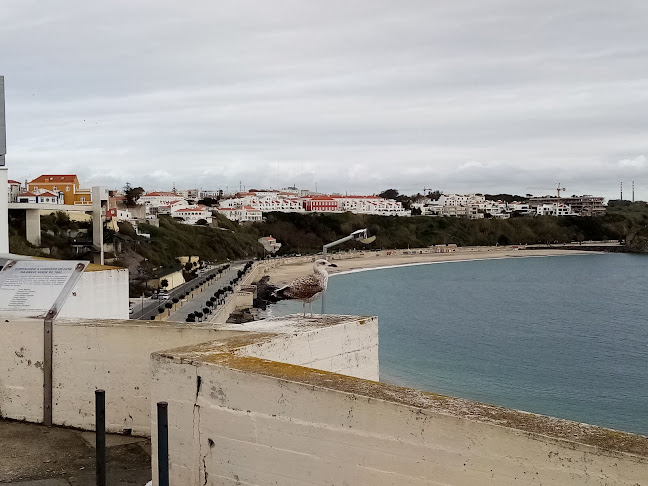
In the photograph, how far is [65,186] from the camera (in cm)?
6075

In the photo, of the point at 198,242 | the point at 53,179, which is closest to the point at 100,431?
the point at 53,179

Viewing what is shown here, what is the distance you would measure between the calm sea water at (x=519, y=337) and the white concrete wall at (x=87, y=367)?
20294 mm

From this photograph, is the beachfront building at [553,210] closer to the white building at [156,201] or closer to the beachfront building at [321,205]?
the beachfront building at [321,205]

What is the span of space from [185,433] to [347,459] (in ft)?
3.18

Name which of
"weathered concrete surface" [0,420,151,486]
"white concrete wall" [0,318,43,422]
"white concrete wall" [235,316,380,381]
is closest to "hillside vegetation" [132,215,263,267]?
"white concrete wall" [0,318,43,422]

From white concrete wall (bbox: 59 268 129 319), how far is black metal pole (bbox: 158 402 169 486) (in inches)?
92.6

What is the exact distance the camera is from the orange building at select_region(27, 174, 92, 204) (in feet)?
196

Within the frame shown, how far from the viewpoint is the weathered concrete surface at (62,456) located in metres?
4.25

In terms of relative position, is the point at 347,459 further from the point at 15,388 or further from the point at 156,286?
the point at 156,286

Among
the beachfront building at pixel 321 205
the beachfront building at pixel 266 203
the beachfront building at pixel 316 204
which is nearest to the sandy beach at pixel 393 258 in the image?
the beachfront building at pixel 321 205

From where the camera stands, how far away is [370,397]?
2961mm

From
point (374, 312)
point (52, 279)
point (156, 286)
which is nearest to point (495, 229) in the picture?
point (374, 312)

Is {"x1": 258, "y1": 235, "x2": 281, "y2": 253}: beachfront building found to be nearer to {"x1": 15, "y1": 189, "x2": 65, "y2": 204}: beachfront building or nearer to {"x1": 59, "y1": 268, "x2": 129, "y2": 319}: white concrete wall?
{"x1": 15, "y1": 189, "x2": 65, "y2": 204}: beachfront building

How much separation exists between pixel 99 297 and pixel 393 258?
105 metres
